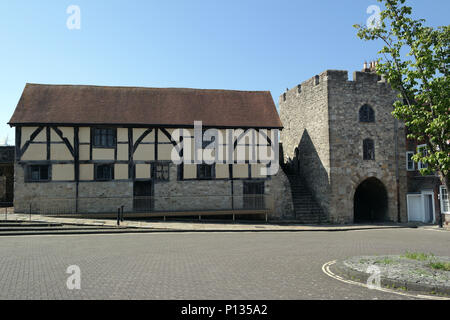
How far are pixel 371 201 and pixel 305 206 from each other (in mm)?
5275

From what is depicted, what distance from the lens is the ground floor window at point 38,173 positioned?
19.9 meters

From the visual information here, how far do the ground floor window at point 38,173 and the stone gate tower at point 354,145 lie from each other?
53.7ft

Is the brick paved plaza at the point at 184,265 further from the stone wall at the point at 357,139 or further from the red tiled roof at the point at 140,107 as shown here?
the red tiled roof at the point at 140,107

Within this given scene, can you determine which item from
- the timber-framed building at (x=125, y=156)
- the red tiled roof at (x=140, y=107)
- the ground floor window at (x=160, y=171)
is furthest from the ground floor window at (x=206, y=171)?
the red tiled roof at (x=140, y=107)

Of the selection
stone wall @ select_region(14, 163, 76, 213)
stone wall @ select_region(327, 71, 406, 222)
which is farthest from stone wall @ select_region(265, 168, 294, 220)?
stone wall @ select_region(14, 163, 76, 213)

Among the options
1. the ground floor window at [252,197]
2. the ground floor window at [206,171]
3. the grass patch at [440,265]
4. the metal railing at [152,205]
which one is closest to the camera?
the grass patch at [440,265]

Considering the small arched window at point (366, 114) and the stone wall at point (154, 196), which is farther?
the small arched window at point (366, 114)

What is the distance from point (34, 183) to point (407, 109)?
18.8 m

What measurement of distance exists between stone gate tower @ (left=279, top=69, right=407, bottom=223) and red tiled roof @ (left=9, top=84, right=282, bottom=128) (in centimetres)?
319

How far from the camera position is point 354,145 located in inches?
865

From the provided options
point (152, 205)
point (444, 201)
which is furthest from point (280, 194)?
point (444, 201)

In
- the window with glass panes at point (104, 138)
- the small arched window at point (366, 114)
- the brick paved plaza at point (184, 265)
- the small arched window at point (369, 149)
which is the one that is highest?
the small arched window at point (366, 114)
